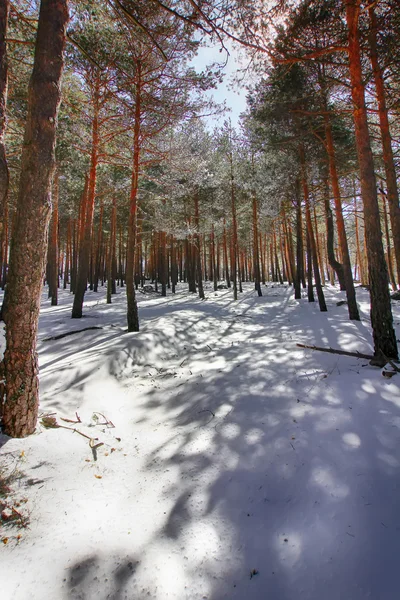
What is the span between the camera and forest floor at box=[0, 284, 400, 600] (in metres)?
1.69

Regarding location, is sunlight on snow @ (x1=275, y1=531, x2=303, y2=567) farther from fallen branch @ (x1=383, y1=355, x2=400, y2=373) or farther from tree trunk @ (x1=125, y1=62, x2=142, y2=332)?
tree trunk @ (x1=125, y1=62, x2=142, y2=332)

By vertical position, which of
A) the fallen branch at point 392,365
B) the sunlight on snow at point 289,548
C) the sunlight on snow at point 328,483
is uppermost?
the fallen branch at point 392,365

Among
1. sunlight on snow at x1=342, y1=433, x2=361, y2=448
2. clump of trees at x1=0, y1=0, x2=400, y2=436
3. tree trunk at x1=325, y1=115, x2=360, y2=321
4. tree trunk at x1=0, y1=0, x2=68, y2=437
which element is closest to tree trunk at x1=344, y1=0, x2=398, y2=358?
clump of trees at x1=0, y1=0, x2=400, y2=436

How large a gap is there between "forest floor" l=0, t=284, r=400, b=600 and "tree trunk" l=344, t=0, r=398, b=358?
26.4 inches

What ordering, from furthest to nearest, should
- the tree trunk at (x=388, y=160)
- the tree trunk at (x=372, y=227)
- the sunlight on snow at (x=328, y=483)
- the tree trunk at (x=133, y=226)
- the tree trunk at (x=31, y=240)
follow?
the tree trunk at (x=133, y=226) → the tree trunk at (x=388, y=160) → the tree trunk at (x=372, y=227) → the tree trunk at (x=31, y=240) → the sunlight on snow at (x=328, y=483)

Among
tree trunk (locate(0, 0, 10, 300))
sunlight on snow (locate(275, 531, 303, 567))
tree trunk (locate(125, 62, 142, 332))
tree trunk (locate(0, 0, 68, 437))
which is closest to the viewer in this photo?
sunlight on snow (locate(275, 531, 303, 567))

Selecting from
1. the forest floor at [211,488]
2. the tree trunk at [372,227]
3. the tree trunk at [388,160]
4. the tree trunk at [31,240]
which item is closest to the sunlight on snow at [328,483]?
the forest floor at [211,488]

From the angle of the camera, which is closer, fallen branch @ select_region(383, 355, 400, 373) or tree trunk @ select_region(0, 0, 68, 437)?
tree trunk @ select_region(0, 0, 68, 437)

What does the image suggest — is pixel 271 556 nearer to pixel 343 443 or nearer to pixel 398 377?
pixel 343 443

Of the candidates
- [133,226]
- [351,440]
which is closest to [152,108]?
[133,226]

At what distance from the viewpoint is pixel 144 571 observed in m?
1.76

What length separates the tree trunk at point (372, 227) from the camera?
483cm

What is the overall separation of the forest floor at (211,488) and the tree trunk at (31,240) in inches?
14.5

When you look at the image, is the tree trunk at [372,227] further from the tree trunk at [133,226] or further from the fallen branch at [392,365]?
the tree trunk at [133,226]
